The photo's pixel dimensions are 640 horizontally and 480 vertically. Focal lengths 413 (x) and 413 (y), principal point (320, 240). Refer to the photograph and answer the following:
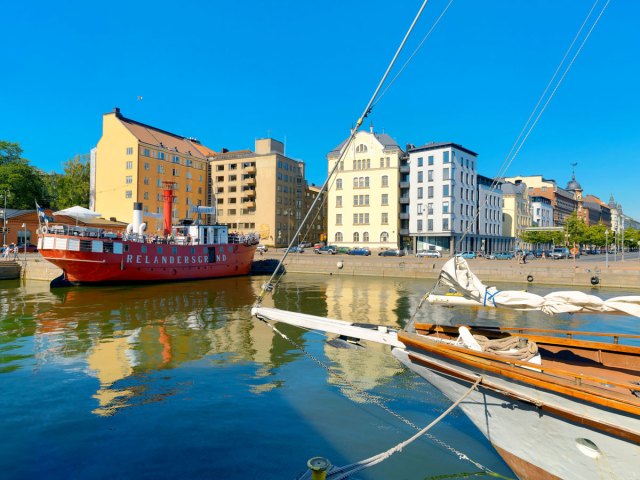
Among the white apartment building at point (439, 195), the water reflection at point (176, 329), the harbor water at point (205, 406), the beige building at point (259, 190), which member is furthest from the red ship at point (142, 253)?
the beige building at point (259, 190)

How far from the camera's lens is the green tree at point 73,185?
8362cm

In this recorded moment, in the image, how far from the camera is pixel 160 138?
84750 mm

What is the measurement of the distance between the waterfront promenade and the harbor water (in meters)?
22.8

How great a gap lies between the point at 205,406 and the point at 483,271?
41.2 metres

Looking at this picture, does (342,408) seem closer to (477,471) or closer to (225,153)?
(477,471)

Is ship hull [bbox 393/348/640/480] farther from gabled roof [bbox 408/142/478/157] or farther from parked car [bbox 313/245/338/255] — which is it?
gabled roof [bbox 408/142/478/157]

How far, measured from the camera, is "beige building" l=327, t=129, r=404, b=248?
3127 inches

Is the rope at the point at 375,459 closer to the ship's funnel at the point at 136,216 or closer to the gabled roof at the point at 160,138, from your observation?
the ship's funnel at the point at 136,216

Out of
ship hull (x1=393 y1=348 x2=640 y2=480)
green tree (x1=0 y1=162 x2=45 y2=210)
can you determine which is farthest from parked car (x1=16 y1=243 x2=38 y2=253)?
ship hull (x1=393 y1=348 x2=640 y2=480)

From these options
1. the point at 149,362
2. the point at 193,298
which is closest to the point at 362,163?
the point at 193,298

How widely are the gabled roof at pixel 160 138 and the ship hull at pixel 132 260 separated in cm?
4434

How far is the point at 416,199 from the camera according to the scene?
255 feet

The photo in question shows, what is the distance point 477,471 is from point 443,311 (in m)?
19.2

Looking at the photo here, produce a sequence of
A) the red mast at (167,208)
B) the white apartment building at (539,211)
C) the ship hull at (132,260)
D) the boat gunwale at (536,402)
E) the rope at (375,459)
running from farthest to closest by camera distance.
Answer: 1. the white apartment building at (539,211)
2. the red mast at (167,208)
3. the ship hull at (132,260)
4. the rope at (375,459)
5. the boat gunwale at (536,402)
